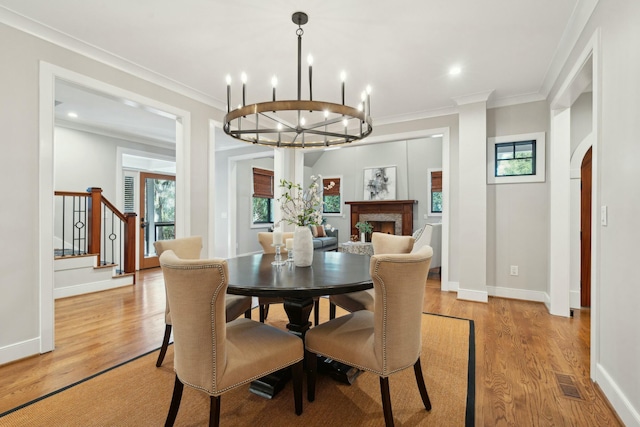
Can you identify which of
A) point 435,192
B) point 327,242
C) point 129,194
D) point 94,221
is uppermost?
point 435,192

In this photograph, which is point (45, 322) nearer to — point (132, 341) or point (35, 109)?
point (132, 341)

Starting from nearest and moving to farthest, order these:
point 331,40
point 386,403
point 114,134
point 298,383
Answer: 1. point 386,403
2. point 298,383
3. point 331,40
4. point 114,134

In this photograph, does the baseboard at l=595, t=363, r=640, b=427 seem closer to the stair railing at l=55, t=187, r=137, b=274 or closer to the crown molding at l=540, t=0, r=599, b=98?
the crown molding at l=540, t=0, r=599, b=98

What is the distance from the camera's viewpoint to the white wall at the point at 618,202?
1.54 metres

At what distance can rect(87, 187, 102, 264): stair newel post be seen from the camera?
4.45 metres

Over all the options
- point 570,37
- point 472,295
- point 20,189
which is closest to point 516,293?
point 472,295

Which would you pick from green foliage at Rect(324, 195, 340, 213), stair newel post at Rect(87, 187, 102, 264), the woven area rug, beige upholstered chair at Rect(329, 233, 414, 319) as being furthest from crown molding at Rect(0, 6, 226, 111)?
green foliage at Rect(324, 195, 340, 213)

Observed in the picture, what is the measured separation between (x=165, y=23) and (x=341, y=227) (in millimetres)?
6832

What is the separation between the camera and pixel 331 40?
2.57 metres

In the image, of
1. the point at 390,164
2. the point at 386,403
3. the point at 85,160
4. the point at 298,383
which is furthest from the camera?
the point at 390,164

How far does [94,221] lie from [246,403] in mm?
3994

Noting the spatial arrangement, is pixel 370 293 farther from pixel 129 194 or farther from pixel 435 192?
pixel 129 194

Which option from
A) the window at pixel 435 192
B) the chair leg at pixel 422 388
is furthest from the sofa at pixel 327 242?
the chair leg at pixel 422 388

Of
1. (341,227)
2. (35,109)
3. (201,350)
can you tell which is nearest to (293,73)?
(35,109)
